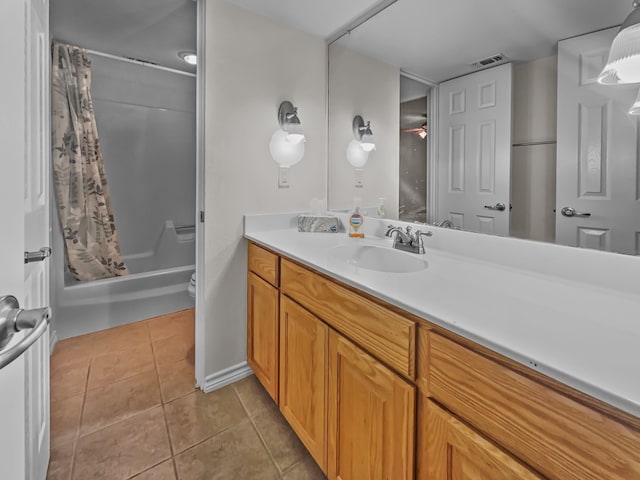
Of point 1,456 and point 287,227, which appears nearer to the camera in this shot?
point 1,456

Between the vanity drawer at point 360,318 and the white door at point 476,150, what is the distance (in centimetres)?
64

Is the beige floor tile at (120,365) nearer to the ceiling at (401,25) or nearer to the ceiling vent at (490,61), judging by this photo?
the ceiling at (401,25)

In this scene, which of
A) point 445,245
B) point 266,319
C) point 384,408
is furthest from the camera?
point 266,319

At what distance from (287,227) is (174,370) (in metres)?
1.10

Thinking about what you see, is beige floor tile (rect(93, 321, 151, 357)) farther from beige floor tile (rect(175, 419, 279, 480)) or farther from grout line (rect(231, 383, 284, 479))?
beige floor tile (rect(175, 419, 279, 480))

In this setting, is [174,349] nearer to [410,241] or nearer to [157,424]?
[157,424]

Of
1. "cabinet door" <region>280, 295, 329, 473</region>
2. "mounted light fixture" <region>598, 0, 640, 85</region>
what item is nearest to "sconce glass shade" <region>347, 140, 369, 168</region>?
"cabinet door" <region>280, 295, 329, 473</region>

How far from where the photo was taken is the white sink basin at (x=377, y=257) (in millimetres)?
1311

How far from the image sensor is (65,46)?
2209mm

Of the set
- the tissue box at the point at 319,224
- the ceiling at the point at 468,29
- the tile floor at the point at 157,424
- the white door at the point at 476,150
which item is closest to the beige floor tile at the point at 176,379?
the tile floor at the point at 157,424

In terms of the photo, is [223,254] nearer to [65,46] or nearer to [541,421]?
[541,421]

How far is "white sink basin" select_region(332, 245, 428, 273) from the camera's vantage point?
1311 millimetres

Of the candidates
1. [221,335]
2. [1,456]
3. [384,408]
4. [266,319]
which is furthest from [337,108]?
[1,456]

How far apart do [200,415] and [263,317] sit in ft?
1.83
